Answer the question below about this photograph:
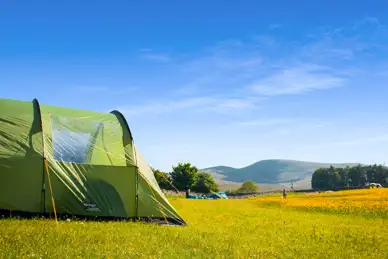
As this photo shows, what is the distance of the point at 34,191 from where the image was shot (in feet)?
57.1

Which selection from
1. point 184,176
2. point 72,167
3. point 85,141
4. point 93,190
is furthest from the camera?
point 184,176

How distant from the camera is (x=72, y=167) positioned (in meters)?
18.3

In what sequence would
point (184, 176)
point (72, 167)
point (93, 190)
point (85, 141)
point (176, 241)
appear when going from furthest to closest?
point (184, 176), point (85, 141), point (93, 190), point (72, 167), point (176, 241)

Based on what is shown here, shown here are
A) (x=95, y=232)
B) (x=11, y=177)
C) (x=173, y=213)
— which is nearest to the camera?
(x=95, y=232)

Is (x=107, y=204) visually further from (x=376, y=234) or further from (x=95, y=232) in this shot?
(x=376, y=234)

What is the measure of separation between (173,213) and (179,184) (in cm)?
9911

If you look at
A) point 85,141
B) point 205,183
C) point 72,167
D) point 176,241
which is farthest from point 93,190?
point 205,183

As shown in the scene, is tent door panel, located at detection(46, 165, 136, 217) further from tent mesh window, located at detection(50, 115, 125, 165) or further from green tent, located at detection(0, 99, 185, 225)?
tent mesh window, located at detection(50, 115, 125, 165)

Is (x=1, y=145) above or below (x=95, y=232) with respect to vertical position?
above

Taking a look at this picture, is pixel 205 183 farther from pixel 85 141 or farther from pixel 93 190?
pixel 93 190

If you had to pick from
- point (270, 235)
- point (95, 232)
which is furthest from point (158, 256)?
point (270, 235)

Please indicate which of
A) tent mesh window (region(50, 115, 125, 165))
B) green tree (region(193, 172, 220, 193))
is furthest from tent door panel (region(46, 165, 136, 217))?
green tree (region(193, 172, 220, 193))

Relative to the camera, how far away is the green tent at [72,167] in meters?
17.3

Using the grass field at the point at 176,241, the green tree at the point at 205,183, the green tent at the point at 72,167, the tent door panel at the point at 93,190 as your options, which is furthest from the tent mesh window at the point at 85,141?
the green tree at the point at 205,183
